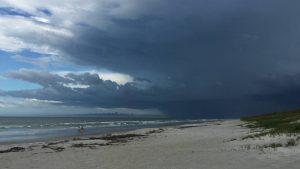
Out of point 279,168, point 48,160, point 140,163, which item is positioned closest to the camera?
point 279,168

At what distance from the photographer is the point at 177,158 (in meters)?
19.9

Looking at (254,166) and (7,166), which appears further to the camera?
(7,166)

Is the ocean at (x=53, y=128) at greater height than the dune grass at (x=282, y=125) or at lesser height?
lesser

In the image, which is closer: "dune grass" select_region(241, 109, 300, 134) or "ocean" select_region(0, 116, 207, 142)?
"dune grass" select_region(241, 109, 300, 134)

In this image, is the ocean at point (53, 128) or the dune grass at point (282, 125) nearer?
the dune grass at point (282, 125)

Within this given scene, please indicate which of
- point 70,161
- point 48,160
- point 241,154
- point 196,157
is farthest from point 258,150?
point 48,160

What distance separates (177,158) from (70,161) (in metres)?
5.89

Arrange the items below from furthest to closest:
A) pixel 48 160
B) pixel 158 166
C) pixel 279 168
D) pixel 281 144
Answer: pixel 48 160 → pixel 281 144 → pixel 158 166 → pixel 279 168

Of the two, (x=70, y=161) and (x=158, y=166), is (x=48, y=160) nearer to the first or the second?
(x=70, y=161)

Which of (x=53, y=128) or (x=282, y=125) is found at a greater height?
(x=282, y=125)

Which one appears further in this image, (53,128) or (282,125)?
(53,128)

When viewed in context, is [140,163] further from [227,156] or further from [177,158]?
[227,156]

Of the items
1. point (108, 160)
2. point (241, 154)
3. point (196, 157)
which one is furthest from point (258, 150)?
point (108, 160)

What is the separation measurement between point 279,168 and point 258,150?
532 cm
